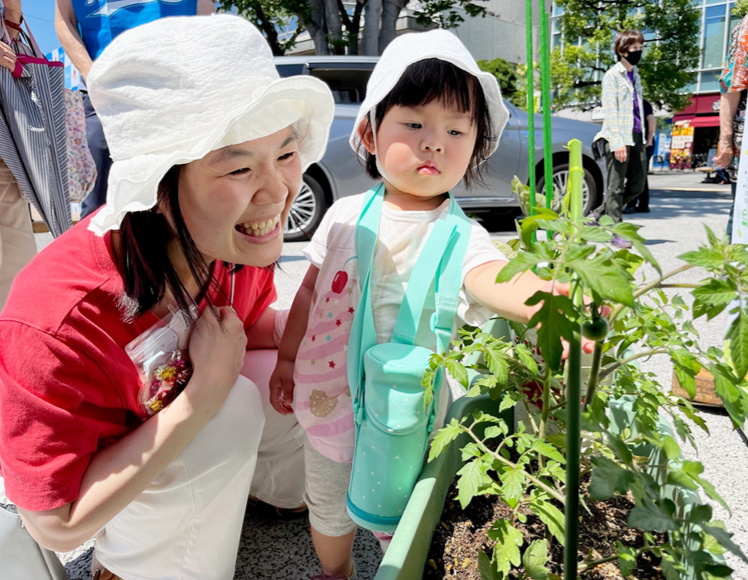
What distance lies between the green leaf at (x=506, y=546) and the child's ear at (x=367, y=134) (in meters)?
0.88

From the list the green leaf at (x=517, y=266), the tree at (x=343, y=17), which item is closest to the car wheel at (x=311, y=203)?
the tree at (x=343, y=17)

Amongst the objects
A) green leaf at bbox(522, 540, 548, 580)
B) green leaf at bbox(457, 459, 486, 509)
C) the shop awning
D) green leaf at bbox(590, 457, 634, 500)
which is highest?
green leaf at bbox(590, 457, 634, 500)

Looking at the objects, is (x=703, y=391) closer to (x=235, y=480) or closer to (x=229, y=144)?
(x=235, y=480)

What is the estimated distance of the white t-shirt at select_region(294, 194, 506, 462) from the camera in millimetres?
1270

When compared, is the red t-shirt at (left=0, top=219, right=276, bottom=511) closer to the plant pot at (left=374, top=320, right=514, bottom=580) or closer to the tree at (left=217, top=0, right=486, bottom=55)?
the plant pot at (left=374, top=320, right=514, bottom=580)

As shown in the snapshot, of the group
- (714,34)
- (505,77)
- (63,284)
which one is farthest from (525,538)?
(714,34)

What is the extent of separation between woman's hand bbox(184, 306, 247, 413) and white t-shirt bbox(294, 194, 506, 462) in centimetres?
15

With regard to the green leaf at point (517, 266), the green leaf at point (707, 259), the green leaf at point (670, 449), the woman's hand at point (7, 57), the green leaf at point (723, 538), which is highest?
the woman's hand at point (7, 57)

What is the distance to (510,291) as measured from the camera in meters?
0.99

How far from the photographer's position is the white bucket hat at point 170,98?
98 cm

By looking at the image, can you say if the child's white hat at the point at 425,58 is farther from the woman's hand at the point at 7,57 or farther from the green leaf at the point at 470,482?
the woman's hand at the point at 7,57

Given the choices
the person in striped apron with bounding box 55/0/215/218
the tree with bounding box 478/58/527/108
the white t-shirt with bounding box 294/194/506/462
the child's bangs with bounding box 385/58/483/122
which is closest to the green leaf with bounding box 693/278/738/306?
the white t-shirt with bounding box 294/194/506/462

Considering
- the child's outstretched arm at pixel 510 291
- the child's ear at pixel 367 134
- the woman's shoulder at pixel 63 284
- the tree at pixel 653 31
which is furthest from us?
the tree at pixel 653 31

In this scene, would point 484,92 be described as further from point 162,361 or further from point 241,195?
point 162,361
